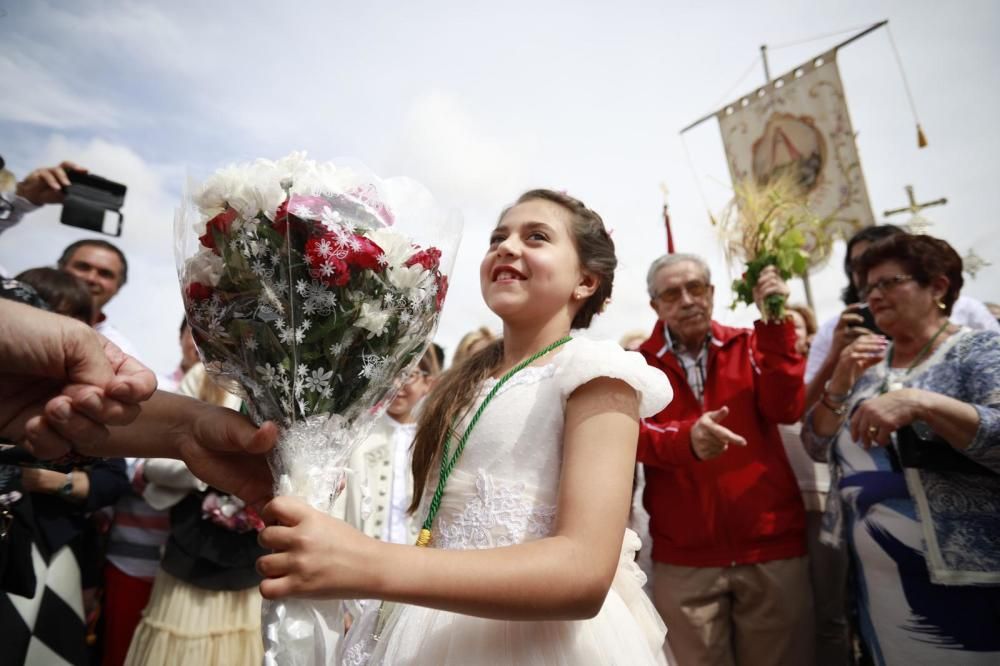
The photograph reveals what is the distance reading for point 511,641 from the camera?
1.42m

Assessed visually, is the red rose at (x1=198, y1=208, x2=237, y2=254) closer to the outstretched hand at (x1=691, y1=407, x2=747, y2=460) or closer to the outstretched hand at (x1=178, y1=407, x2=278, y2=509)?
the outstretched hand at (x1=178, y1=407, x2=278, y2=509)

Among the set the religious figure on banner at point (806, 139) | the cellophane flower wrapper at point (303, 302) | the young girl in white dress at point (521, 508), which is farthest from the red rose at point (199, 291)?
the religious figure on banner at point (806, 139)

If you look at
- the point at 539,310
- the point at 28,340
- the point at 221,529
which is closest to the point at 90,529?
the point at 221,529

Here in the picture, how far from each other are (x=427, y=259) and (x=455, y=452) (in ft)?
2.27

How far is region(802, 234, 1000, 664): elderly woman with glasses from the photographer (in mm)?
2297

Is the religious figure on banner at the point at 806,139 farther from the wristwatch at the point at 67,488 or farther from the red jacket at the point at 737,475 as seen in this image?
the wristwatch at the point at 67,488

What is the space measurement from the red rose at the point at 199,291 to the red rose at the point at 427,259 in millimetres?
477

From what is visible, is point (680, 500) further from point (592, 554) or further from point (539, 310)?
point (592, 554)

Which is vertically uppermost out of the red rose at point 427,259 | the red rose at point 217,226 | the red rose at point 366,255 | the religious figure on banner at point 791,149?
the religious figure on banner at point 791,149

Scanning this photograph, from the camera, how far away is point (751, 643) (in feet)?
9.96

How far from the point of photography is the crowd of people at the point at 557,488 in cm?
134

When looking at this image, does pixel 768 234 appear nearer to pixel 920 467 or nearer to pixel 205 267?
pixel 920 467

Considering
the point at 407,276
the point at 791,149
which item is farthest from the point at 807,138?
the point at 407,276

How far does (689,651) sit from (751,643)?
13.1 inches
